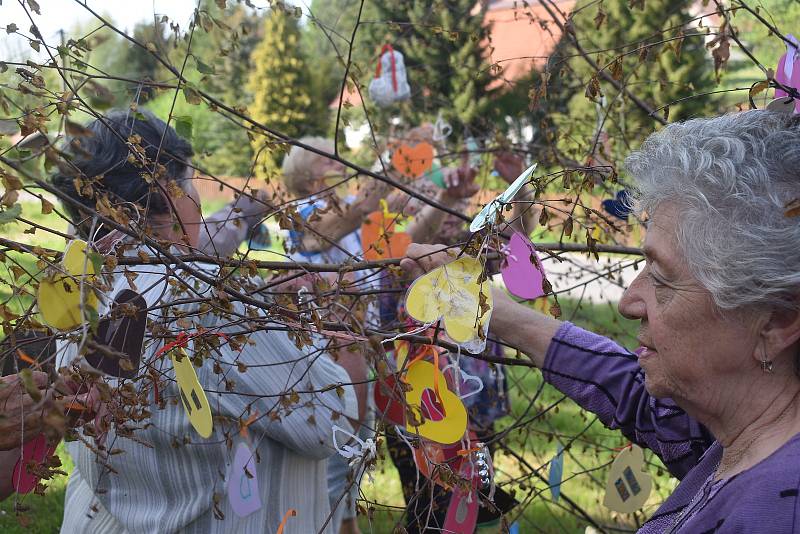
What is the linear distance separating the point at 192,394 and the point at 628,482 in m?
1.15

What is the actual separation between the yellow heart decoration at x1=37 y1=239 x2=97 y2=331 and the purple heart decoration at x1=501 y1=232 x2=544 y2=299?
628mm

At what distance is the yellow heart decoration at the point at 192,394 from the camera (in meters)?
1.23

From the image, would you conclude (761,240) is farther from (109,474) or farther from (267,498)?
(109,474)

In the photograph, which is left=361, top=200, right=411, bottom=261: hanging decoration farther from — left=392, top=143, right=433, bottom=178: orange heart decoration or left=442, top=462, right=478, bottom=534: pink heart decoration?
left=442, top=462, right=478, bottom=534: pink heart decoration

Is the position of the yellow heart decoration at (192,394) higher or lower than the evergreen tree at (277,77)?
lower

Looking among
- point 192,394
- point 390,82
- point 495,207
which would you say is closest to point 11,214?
point 192,394

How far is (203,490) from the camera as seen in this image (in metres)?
1.59

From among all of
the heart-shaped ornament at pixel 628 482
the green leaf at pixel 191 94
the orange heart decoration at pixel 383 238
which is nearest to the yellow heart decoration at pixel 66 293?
the green leaf at pixel 191 94

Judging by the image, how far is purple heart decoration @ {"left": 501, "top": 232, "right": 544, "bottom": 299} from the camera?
1.39 meters

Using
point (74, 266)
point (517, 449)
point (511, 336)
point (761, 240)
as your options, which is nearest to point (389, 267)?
point (511, 336)

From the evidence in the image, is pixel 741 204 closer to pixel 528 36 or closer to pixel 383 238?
pixel 383 238

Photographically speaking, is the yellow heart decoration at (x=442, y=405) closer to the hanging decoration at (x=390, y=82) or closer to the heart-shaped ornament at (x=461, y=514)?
the heart-shaped ornament at (x=461, y=514)

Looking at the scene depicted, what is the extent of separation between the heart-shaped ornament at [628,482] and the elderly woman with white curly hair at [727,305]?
782mm

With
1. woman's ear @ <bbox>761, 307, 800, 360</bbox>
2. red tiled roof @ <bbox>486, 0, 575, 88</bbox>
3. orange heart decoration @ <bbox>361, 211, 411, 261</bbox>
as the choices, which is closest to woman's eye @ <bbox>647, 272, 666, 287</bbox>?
woman's ear @ <bbox>761, 307, 800, 360</bbox>
